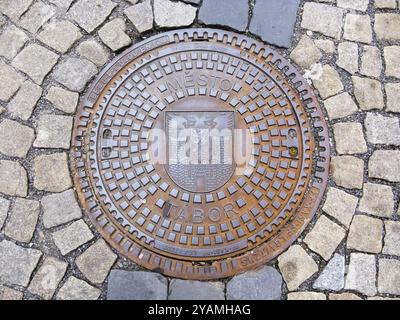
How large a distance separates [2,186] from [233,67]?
1564 millimetres

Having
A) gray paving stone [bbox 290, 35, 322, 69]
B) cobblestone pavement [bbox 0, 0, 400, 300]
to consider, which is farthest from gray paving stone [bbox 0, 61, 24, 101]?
gray paving stone [bbox 290, 35, 322, 69]

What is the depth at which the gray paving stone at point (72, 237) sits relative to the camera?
9.36ft

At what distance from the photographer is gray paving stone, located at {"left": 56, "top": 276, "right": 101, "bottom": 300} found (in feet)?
9.11

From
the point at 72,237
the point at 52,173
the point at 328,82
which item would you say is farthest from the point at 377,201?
the point at 52,173

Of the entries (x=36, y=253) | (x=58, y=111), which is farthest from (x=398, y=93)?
(x=36, y=253)

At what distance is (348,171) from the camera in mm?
3027

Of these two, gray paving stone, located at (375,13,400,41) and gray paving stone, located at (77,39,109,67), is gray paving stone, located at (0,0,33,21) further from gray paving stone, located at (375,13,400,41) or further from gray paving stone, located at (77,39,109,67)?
gray paving stone, located at (375,13,400,41)

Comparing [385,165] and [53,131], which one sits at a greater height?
[53,131]

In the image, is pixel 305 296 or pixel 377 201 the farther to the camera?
pixel 377 201

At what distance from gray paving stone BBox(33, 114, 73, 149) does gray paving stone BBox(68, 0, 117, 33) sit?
63 centimetres

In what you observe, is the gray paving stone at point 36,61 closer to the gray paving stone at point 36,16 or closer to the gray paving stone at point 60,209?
the gray paving stone at point 36,16

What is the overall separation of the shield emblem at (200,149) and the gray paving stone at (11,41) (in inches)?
41.4

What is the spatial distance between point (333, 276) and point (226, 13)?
1.77m

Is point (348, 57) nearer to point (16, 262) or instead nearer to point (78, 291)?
point (78, 291)
